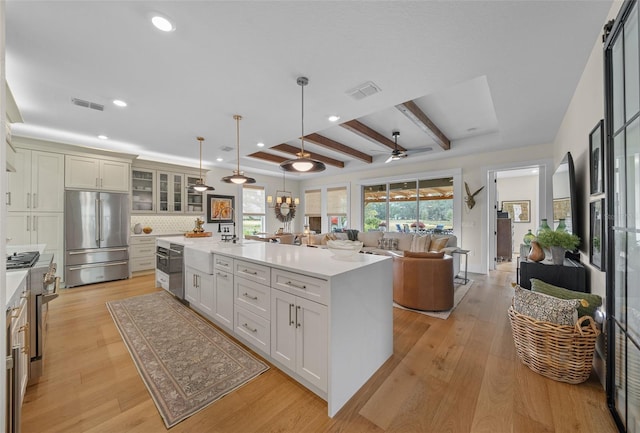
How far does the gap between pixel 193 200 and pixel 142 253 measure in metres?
1.73

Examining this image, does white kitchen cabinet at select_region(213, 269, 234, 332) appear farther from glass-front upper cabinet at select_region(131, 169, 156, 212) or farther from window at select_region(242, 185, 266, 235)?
window at select_region(242, 185, 266, 235)

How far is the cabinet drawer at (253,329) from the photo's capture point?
2.10 meters

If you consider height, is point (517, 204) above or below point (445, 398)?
above

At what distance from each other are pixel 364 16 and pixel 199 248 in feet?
9.61

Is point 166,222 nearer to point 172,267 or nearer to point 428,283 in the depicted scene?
point 172,267

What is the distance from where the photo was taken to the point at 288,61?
7.34ft

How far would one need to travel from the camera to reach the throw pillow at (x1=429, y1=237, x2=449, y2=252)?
5.08 m

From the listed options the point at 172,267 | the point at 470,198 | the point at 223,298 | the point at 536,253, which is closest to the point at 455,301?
the point at 536,253

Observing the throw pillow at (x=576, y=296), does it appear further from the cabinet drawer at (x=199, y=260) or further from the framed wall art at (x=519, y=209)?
the framed wall art at (x=519, y=209)

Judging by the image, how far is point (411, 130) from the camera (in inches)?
183

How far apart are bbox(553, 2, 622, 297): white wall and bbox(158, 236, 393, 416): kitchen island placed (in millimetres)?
1808

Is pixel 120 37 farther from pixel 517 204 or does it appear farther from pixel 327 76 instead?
pixel 517 204

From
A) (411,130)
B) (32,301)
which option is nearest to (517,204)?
(411,130)

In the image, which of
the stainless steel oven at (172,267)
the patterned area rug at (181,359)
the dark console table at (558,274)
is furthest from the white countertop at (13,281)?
the dark console table at (558,274)
